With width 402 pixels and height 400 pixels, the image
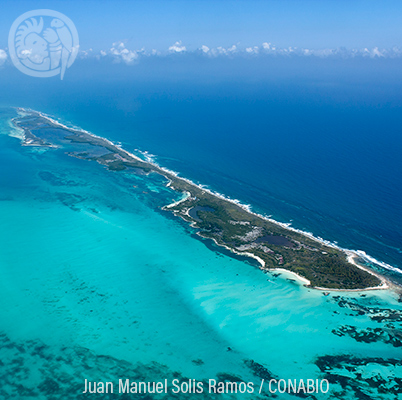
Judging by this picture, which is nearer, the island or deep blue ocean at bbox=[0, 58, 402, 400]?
deep blue ocean at bbox=[0, 58, 402, 400]

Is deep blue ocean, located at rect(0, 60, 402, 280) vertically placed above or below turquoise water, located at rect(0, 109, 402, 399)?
above

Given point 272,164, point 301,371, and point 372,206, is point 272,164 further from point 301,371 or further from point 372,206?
point 301,371

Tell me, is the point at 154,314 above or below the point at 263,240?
below

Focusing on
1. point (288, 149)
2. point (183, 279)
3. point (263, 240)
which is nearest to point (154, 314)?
point (183, 279)

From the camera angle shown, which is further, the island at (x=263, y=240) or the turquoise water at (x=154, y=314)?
the island at (x=263, y=240)

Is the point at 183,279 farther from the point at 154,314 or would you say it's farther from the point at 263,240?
the point at 263,240
